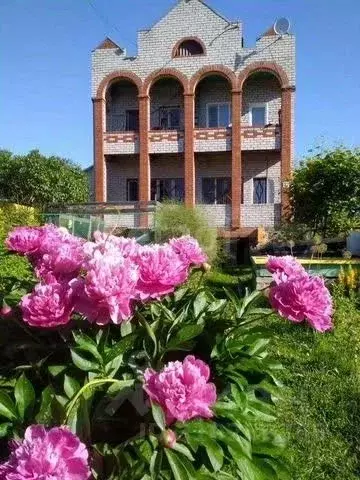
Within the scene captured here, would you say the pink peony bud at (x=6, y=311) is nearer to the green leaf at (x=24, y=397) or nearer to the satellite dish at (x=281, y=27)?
the green leaf at (x=24, y=397)

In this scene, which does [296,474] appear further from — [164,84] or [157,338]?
[164,84]

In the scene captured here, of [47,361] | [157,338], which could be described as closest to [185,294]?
[157,338]

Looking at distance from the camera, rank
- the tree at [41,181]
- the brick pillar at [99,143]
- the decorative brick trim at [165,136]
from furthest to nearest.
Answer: the brick pillar at [99,143]
the tree at [41,181]
the decorative brick trim at [165,136]

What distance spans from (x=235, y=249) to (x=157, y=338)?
55.3 ft

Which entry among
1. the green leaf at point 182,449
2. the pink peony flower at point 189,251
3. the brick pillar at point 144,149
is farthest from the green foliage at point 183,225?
the green leaf at point 182,449

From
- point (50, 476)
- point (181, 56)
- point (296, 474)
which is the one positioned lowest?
point (296, 474)

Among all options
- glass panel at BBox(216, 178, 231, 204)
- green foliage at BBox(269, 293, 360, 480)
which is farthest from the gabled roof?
green foliage at BBox(269, 293, 360, 480)

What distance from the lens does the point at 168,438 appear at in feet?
3.98

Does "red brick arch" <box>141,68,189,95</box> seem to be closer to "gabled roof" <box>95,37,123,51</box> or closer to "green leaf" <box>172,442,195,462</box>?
"gabled roof" <box>95,37,123,51</box>

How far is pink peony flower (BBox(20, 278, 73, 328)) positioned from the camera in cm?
150

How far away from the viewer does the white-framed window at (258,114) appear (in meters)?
20.1

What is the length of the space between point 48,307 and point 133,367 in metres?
0.32

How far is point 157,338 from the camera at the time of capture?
64.7 inches

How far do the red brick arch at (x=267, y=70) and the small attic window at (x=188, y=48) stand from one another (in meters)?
1.88
